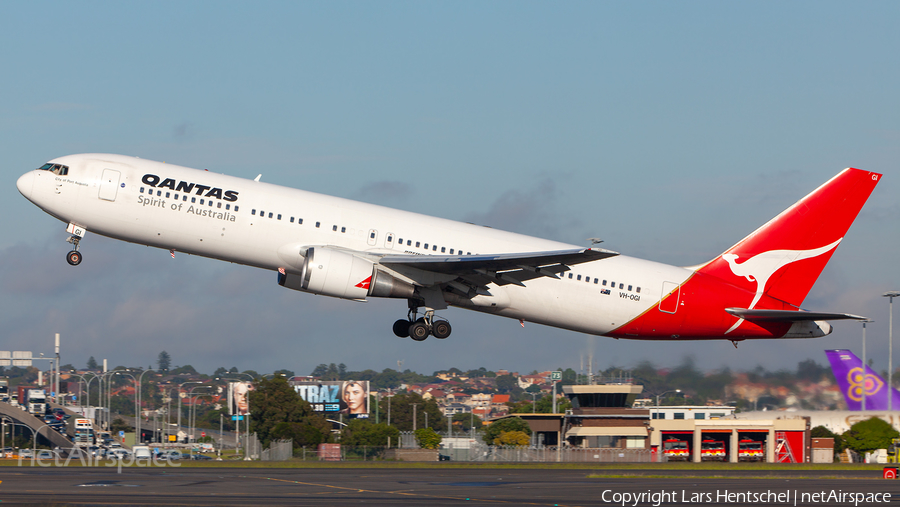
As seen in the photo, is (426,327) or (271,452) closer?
(426,327)

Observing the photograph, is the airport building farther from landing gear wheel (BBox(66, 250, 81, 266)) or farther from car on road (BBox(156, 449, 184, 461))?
landing gear wheel (BBox(66, 250, 81, 266))

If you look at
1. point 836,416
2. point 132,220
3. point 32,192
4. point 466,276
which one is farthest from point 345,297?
point 836,416

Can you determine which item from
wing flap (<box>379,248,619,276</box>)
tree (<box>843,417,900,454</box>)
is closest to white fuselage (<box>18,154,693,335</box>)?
wing flap (<box>379,248,619,276</box>)

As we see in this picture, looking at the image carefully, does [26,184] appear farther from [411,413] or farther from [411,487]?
[411,413]

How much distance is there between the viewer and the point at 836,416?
2135 inches

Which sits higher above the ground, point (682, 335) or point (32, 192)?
point (32, 192)

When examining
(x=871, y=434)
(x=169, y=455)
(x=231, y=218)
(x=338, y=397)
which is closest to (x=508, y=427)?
(x=169, y=455)

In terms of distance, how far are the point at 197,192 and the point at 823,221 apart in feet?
85.6

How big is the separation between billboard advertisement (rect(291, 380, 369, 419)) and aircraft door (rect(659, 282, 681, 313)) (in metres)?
142

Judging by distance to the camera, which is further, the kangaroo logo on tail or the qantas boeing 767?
the kangaroo logo on tail

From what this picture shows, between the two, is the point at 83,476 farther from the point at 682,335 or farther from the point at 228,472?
the point at 682,335

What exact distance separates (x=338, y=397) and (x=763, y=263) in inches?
5705

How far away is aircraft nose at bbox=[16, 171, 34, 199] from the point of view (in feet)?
110

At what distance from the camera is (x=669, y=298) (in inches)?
1455
